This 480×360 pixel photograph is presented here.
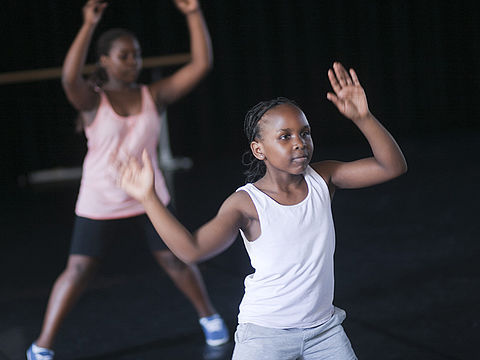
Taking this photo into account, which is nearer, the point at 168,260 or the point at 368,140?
the point at 368,140

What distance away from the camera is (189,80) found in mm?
3266

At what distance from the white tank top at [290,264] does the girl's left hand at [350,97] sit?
290mm

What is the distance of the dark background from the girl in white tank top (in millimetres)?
1040

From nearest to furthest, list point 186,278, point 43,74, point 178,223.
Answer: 1. point 178,223
2. point 186,278
3. point 43,74

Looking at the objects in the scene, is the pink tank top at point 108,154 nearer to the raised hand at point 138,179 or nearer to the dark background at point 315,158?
the dark background at point 315,158

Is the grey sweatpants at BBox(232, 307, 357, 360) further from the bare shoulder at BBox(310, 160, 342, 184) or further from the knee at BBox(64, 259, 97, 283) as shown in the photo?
the knee at BBox(64, 259, 97, 283)

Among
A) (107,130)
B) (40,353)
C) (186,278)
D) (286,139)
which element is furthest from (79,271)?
(286,139)

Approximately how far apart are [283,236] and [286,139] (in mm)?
277

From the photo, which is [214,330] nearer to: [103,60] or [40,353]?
[40,353]

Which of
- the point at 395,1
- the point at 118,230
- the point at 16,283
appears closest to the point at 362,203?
the point at 16,283

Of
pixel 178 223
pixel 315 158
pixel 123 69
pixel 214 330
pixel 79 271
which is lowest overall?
pixel 315 158

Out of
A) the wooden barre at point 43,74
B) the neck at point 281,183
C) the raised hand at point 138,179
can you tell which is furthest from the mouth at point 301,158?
the wooden barre at point 43,74

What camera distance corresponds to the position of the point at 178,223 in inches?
81.4

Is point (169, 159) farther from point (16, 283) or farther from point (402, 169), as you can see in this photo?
point (402, 169)
